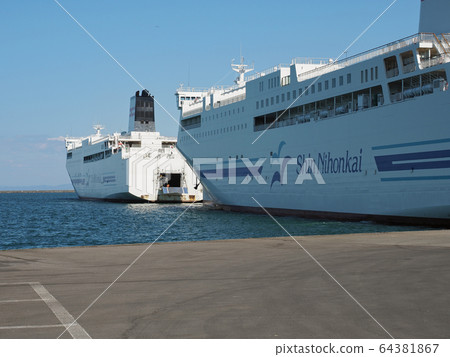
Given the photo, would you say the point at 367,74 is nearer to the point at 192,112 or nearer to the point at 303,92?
the point at 303,92

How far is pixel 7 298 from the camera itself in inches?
272

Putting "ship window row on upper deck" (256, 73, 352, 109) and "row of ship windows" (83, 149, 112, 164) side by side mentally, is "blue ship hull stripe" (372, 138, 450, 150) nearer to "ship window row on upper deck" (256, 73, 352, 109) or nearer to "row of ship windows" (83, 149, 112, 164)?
"ship window row on upper deck" (256, 73, 352, 109)

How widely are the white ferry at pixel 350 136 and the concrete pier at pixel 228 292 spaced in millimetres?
11577

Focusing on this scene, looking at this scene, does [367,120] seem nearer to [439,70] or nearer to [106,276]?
[439,70]

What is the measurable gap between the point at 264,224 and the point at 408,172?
8737mm

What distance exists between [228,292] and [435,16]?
24.2 metres

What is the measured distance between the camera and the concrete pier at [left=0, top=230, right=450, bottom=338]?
5.32m

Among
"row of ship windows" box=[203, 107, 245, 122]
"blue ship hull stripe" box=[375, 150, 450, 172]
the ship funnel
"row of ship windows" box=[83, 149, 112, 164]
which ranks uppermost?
the ship funnel

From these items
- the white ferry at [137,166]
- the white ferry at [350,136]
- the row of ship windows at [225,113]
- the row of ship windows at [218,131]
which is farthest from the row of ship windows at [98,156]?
the white ferry at [350,136]

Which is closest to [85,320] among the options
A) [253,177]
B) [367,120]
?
[367,120]

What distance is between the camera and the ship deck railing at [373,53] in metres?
24.7

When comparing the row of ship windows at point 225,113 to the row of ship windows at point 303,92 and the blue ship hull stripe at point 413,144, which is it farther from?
the blue ship hull stripe at point 413,144

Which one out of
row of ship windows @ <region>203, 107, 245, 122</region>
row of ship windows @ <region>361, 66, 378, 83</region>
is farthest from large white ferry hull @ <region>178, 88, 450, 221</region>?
row of ship windows @ <region>203, 107, 245, 122</region>

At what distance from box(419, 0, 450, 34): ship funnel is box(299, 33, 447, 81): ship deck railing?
8.34ft
